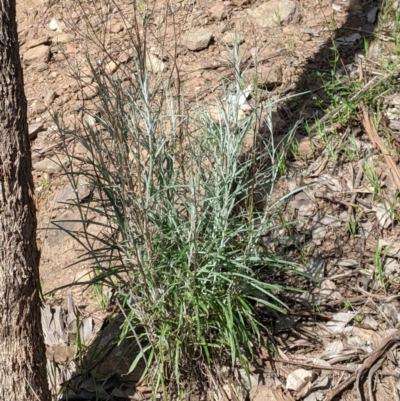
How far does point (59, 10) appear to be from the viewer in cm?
552

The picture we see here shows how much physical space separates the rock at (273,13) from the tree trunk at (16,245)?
9.25 ft

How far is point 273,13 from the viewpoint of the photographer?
5.15 metres

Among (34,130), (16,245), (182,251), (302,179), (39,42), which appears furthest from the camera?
(39,42)

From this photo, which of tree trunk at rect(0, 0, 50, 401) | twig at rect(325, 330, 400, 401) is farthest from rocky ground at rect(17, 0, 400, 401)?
tree trunk at rect(0, 0, 50, 401)

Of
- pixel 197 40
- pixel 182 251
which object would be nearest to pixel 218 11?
pixel 197 40

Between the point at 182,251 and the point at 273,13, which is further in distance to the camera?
the point at 273,13

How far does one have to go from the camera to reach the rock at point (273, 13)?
512 centimetres

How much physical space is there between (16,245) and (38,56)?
2950 millimetres

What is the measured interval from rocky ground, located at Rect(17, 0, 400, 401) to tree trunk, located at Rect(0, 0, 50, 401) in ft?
0.62

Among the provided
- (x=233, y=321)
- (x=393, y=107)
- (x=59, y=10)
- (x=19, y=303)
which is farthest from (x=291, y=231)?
(x=59, y=10)

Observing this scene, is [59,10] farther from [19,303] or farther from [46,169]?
[19,303]

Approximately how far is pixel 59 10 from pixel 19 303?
3358mm

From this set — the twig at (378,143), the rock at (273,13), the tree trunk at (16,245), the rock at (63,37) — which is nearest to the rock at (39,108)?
the rock at (63,37)

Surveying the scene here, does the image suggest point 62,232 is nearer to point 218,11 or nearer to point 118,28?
point 118,28
